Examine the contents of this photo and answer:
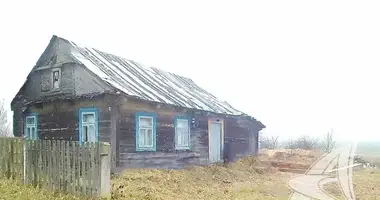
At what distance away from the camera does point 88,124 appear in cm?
1614

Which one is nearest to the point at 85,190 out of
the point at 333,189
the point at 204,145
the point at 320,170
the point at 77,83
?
the point at 77,83

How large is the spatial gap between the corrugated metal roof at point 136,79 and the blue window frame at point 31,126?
4278 mm

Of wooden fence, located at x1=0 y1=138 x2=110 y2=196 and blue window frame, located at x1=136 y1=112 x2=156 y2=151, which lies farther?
blue window frame, located at x1=136 y1=112 x2=156 y2=151

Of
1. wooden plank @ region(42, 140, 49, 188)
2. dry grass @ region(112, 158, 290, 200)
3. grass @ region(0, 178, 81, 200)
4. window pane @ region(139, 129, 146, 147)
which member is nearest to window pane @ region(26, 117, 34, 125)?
window pane @ region(139, 129, 146, 147)

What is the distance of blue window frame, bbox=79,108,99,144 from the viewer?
15.7 meters

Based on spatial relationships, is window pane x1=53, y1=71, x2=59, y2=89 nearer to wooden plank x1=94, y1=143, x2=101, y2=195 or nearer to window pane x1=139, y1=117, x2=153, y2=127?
window pane x1=139, y1=117, x2=153, y2=127

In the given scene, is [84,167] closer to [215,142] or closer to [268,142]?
[215,142]

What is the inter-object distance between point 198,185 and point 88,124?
5.44 metres

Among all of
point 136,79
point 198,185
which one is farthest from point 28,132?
point 198,185

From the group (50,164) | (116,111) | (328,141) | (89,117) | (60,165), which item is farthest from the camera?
(328,141)

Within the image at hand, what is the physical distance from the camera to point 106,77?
15.8 m

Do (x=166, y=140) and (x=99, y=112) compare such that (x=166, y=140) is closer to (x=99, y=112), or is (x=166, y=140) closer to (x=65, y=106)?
(x=99, y=112)

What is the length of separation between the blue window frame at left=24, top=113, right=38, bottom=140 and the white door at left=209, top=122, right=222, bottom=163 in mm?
9290

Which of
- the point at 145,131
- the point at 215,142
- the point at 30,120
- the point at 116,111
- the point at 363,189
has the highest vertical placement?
the point at 116,111
